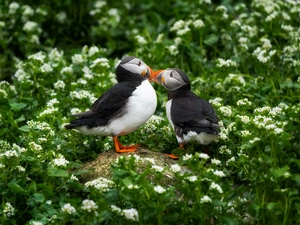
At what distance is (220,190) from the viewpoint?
5109mm

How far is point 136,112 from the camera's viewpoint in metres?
6.29

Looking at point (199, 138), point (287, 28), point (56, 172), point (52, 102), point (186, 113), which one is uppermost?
point (56, 172)

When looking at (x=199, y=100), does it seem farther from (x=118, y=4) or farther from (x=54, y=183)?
(x=118, y=4)

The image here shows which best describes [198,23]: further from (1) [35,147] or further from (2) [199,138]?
(1) [35,147]

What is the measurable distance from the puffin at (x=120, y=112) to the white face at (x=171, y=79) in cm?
31

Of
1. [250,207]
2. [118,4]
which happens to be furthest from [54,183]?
[118,4]

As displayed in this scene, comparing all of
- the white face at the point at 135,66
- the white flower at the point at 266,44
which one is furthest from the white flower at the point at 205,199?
the white flower at the point at 266,44

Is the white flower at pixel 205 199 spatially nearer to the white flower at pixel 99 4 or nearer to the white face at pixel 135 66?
the white face at pixel 135 66

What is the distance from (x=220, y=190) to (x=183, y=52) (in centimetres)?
463

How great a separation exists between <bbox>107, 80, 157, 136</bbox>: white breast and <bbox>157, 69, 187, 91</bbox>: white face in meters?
0.42

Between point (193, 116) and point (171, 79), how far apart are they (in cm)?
59

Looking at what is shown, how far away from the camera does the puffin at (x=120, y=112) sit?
632cm

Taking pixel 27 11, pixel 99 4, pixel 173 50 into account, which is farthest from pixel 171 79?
pixel 99 4

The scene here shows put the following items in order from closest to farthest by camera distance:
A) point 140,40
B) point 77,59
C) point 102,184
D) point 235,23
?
1. point 102,184
2. point 77,59
3. point 235,23
4. point 140,40
